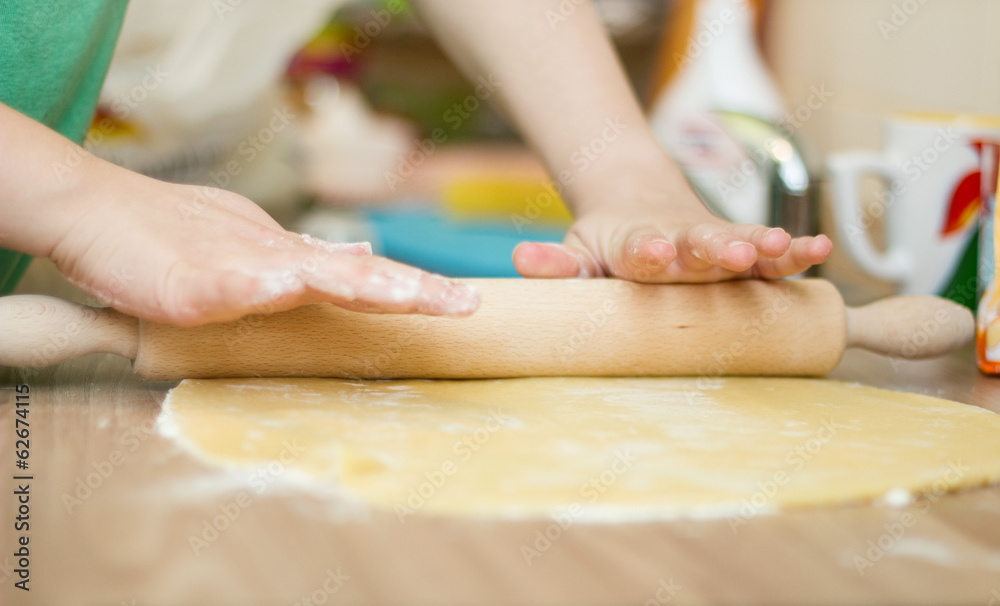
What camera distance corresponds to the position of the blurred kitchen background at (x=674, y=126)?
1127 mm

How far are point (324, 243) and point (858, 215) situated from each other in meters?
0.71

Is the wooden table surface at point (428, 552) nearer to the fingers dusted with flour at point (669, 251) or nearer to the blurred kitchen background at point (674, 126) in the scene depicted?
the fingers dusted with flour at point (669, 251)

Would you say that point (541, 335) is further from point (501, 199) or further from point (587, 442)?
point (501, 199)

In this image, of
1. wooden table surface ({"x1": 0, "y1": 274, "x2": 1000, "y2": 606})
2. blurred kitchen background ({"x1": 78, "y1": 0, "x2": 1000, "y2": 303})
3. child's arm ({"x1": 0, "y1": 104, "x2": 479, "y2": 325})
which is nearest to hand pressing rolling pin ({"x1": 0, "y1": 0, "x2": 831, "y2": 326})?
child's arm ({"x1": 0, "y1": 104, "x2": 479, "y2": 325})

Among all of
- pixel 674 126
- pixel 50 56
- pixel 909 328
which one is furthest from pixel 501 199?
pixel 909 328

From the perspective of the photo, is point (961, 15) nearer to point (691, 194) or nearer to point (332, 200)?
point (691, 194)

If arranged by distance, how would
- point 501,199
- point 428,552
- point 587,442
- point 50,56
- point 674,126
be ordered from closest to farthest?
1. point 428,552
2. point 587,442
3. point 50,56
4. point 674,126
5. point 501,199

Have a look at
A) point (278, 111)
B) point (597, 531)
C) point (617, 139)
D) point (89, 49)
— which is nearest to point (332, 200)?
point (278, 111)

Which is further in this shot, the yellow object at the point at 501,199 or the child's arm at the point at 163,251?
the yellow object at the point at 501,199

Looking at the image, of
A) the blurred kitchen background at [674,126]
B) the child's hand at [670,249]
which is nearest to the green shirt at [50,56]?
the blurred kitchen background at [674,126]

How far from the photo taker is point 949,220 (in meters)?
0.96

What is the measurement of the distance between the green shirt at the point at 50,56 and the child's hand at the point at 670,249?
1.75 feet

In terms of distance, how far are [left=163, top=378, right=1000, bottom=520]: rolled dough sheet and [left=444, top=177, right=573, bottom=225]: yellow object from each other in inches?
41.5

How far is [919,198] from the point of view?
978 millimetres
